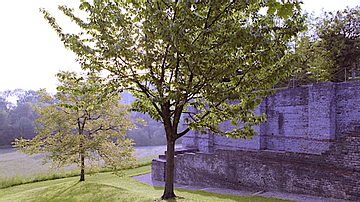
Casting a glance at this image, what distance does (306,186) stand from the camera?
9.70 meters

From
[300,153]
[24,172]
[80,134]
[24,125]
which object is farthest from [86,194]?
[24,125]

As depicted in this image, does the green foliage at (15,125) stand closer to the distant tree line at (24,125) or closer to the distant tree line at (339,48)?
the distant tree line at (24,125)

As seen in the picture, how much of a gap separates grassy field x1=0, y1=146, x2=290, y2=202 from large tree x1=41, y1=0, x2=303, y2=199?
254 cm

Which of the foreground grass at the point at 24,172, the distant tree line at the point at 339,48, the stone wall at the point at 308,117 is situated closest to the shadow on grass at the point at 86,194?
the foreground grass at the point at 24,172

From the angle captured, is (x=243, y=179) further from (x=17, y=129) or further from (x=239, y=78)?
(x=17, y=129)

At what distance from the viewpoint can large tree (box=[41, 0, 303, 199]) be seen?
18.5ft

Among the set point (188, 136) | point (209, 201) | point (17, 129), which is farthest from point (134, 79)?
point (17, 129)

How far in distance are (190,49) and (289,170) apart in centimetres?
693

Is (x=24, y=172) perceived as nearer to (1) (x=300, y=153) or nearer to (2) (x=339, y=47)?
(1) (x=300, y=153)

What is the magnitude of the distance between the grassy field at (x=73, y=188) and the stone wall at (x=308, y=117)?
138 inches

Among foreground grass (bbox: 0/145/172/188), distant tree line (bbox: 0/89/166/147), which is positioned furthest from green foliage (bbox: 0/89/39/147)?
foreground grass (bbox: 0/145/172/188)

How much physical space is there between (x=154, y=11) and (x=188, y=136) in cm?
1224

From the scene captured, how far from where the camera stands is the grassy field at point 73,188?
30.7 feet

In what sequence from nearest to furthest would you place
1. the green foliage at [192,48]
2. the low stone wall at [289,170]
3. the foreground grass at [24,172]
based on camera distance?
1. the green foliage at [192,48]
2. the low stone wall at [289,170]
3. the foreground grass at [24,172]
